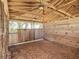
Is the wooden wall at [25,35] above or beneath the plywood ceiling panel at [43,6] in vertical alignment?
beneath

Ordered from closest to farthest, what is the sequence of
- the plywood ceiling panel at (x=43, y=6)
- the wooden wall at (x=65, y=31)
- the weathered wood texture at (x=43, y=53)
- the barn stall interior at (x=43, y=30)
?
the plywood ceiling panel at (x=43, y=6), the weathered wood texture at (x=43, y=53), the barn stall interior at (x=43, y=30), the wooden wall at (x=65, y=31)

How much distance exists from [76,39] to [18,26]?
3.42m

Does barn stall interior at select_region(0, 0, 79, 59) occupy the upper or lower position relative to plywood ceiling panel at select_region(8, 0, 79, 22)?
lower

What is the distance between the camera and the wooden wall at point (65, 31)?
189 inches

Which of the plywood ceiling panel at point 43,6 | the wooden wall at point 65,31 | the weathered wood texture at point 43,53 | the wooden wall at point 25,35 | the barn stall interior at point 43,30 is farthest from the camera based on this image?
the wooden wall at point 25,35

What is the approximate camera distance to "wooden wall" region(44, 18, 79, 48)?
15.8 ft

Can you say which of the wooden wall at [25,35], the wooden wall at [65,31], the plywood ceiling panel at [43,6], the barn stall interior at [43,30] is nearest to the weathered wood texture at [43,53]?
the barn stall interior at [43,30]

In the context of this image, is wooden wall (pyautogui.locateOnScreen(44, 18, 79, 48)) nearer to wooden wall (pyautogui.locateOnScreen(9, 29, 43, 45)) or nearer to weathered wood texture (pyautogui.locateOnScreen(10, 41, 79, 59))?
weathered wood texture (pyautogui.locateOnScreen(10, 41, 79, 59))

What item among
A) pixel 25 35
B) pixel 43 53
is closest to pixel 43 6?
pixel 43 53

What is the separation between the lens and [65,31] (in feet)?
18.2

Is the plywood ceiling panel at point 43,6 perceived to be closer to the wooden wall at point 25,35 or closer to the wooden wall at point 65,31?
the wooden wall at point 65,31

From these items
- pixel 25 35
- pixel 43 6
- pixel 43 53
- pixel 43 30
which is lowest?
pixel 43 53

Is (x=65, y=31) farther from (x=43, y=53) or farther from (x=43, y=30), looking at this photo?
(x=43, y=30)

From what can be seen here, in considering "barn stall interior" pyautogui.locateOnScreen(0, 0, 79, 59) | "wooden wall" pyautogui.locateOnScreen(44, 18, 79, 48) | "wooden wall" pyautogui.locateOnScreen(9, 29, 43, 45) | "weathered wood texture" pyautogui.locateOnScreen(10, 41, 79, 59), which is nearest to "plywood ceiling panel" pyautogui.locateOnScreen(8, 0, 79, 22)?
"barn stall interior" pyautogui.locateOnScreen(0, 0, 79, 59)
